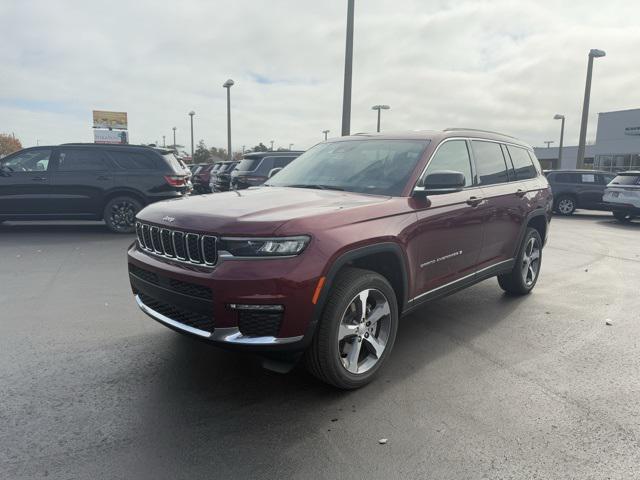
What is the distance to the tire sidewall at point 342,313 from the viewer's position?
9.81 feet

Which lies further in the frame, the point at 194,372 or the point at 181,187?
the point at 181,187

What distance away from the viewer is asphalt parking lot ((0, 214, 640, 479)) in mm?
2525

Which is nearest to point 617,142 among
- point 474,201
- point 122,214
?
point 122,214

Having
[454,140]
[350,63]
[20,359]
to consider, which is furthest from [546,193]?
[350,63]

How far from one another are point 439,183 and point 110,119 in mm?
49595

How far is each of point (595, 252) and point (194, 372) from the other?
8.24 metres

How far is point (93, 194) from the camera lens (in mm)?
9961

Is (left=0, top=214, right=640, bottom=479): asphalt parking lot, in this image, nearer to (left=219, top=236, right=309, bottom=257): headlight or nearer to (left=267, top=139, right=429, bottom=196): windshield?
(left=219, top=236, right=309, bottom=257): headlight

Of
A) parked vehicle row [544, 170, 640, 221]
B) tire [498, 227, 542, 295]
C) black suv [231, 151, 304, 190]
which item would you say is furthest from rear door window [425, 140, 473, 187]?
parked vehicle row [544, 170, 640, 221]

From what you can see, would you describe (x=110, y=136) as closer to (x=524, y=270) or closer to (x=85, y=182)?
(x=85, y=182)

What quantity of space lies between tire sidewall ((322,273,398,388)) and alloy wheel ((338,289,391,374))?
32 millimetres

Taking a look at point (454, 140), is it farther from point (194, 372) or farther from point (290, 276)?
point (194, 372)

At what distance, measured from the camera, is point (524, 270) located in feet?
18.4

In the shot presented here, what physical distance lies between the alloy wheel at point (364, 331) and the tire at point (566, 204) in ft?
51.0
